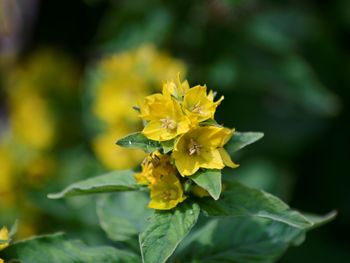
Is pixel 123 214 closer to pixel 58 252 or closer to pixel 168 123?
pixel 58 252

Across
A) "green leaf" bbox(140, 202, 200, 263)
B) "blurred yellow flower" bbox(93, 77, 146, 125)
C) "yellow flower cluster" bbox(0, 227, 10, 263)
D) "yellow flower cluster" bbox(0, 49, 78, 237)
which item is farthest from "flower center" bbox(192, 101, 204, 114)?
"yellow flower cluster" bbox(0, 49, 78, 237)

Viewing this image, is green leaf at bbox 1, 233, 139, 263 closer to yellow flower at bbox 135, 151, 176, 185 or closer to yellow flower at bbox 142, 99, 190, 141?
yellow flower at bbox 135, 151, 176, 185

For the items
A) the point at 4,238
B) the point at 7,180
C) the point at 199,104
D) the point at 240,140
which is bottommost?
the point at 7,180

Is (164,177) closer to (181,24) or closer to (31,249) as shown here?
(31,249)

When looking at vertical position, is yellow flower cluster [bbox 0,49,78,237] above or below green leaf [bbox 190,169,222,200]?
below

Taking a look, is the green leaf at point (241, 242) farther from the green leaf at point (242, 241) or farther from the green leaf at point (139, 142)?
the green leaf at point (139, 142)

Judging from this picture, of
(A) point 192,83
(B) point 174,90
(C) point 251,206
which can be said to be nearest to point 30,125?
(A) point 192,83

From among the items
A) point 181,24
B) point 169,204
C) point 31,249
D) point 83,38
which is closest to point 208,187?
point 169,204
